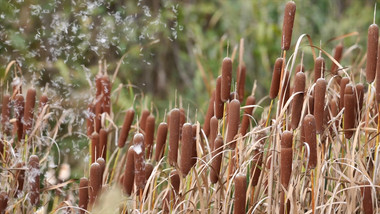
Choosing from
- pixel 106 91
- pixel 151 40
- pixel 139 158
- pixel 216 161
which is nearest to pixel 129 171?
pixel 139 158

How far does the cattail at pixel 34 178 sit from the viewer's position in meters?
1.54

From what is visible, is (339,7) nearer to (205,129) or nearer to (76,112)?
(76,112)

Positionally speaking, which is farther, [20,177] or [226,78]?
[20,177]

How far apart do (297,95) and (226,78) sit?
19cm

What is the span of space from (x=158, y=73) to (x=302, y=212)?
3455 mm

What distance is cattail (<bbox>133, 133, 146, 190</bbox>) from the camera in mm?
1421

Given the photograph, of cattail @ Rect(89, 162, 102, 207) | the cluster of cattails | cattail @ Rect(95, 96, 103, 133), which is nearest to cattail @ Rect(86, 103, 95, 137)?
cattail @ Rect(95, 96, 103, 133)

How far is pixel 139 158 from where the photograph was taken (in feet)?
4.74

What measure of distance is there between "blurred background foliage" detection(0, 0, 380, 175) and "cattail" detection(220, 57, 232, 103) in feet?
→ 1.79

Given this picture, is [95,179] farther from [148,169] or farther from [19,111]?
[19,111]

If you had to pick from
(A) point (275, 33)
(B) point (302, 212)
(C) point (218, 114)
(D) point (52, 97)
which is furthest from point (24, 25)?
(A) point (275, 33)

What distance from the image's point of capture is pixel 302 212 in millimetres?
1542

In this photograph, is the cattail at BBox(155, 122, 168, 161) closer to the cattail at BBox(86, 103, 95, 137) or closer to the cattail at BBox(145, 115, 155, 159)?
the cattail at BBox(145, 115, 155, 159)

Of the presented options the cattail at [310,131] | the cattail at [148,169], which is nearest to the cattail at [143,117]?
the cattail at [148,169]
